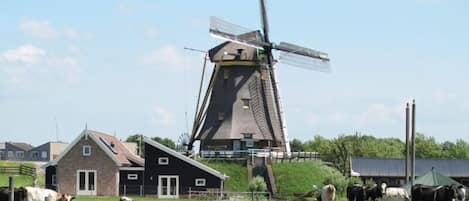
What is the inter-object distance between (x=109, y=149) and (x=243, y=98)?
12679 millimetres

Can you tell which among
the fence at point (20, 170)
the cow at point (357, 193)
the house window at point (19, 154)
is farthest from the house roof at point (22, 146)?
the cow at point (357, 193)

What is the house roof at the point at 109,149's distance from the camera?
60.6m

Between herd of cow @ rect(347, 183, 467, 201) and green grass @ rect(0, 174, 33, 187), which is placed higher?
herd of cow @ rect(347, 183, 467, 201)

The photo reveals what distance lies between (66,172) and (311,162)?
16.8 m

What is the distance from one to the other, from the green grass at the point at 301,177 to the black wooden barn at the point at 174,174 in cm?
410

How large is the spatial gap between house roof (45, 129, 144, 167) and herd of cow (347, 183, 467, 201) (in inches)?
739

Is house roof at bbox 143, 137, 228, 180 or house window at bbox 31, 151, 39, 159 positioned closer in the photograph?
house roof at bbox 143, 137, 228, 180

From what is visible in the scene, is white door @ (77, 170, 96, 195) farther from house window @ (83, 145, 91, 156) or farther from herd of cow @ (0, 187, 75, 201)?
herd of cow @ (0, 187, 75, 201)

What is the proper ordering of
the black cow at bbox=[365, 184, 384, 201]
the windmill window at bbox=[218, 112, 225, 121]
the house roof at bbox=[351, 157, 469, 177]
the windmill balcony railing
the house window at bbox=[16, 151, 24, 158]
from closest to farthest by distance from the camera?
the black cow at bbox=[365, 184, 384, 201], the windmill balcony railing, the windmill window at bbox=[218, 112, 225, 121], the house roof at bbox=[351, 157, 469, 177], the house window at bbox=[16, 151, 24, 158]

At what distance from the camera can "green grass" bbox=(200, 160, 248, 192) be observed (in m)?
63.3

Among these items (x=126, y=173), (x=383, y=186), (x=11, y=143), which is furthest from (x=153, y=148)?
(x=11, y=143)

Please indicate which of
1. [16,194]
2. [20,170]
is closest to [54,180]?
[20,170]

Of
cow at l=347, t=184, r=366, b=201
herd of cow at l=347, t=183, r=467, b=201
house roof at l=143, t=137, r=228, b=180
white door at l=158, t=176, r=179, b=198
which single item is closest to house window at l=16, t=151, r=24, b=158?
house roof at l=143, t=137, r=228, b=180

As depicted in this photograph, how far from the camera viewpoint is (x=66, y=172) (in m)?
61.0
